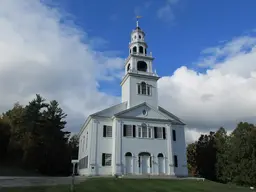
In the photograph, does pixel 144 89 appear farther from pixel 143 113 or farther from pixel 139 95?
pixel 143 113

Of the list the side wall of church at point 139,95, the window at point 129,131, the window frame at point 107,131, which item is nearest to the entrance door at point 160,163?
the window at point 129,131

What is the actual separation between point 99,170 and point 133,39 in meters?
20.4

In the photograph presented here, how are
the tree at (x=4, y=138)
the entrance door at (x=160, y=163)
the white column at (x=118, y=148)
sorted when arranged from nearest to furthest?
the white column at (x=118, y=148), the entrance door at (x=160, y=163), the tree at (x=4, y=138)

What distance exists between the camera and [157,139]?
34.9 m

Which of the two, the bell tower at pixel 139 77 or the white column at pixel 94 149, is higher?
the bell tower at pixel 139 77

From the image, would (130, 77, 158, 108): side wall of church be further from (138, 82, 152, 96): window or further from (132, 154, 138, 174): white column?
(132, 154, 138, 174): white column

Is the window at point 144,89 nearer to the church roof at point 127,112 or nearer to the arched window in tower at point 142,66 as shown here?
the church roof at point 127,112

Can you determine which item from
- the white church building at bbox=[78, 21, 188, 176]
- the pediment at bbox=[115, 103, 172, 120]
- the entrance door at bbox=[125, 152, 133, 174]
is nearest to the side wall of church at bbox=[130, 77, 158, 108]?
the white church building at bbox=[78, 21, 188, 176]

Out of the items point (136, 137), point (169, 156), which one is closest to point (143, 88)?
point (136, 137)

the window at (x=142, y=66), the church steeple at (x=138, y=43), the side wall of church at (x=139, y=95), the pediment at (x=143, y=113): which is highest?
the church steeple at (x=138, y=43)

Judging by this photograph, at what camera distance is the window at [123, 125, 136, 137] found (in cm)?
3406

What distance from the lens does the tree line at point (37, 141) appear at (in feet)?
157

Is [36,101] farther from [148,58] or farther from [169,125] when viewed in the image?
[169,125]

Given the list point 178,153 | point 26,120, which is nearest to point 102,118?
point 178,153
